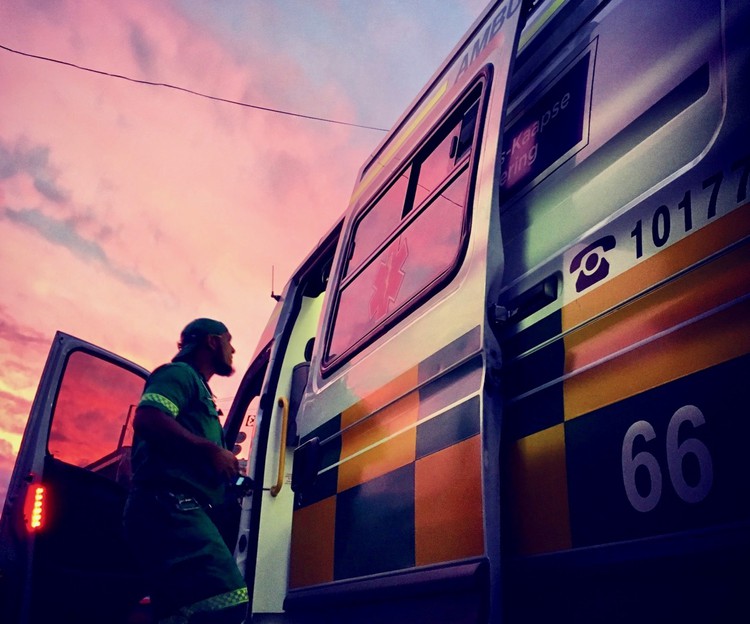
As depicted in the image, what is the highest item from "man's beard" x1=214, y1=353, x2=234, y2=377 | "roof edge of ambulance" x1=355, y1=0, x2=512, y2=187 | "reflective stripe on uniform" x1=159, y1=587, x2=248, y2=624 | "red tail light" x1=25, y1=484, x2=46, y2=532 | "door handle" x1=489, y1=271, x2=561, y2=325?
"roof edge of ambulance" x1=355, y1=0, x2=512, y2=187

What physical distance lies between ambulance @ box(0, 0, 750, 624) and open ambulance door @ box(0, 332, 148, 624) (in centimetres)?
100

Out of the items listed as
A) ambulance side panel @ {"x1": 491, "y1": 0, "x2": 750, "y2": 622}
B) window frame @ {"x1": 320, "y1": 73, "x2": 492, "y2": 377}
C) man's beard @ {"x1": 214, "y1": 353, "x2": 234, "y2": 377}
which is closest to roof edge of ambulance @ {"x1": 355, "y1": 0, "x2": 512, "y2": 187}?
window frame @ {"x1": 320, "y1": 73, "x2": 492, "y2": 377}

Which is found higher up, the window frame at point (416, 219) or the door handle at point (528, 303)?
the window frame at point (416, 219)

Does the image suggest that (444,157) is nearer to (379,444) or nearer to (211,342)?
(379,444)

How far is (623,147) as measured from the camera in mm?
1213

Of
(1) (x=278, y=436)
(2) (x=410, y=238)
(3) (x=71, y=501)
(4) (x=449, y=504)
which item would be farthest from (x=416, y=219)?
(3) (x=71, y=501)

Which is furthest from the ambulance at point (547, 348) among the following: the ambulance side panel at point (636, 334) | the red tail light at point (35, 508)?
the red tail light at point (35, 508)

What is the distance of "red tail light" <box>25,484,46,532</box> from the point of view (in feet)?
8.09

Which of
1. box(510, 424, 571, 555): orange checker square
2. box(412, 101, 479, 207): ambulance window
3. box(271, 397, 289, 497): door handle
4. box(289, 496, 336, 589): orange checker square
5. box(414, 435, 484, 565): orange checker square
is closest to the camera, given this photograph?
box(510, 424, 571, 555): orange checker square

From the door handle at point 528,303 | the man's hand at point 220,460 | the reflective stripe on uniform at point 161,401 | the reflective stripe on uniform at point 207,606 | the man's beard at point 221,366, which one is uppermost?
the man's beard at point 221,366

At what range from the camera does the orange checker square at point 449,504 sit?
4.09ft

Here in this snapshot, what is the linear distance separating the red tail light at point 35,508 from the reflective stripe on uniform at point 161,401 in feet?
2.51

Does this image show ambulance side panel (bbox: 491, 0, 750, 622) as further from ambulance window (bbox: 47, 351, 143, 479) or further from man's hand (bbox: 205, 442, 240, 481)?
ambulance window (bbox: 47, 351, 143, 479)

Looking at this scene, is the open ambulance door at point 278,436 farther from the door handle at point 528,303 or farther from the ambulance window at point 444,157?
the door handle at point 528,303
